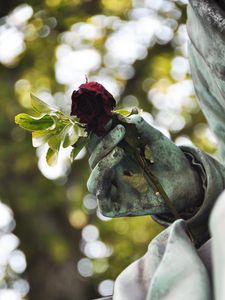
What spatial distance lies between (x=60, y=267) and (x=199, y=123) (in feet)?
8.23

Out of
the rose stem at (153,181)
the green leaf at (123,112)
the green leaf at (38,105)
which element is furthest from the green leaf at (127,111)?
the green leaf at (38,105)

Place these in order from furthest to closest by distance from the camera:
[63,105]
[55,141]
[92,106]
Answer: [63,105] < [55,141] < [92,106]

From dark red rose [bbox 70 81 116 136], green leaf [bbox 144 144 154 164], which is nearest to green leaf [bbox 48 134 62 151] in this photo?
dark red rose [bbox 70 81 116 136]

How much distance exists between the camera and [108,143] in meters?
2.47

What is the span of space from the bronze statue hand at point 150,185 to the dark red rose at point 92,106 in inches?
5.2

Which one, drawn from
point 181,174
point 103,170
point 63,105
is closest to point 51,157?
point 103,170

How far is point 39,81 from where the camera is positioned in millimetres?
10484

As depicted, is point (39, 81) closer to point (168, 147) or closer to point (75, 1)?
point (75, 1)

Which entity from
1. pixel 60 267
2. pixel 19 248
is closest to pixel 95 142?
pixel 60 267

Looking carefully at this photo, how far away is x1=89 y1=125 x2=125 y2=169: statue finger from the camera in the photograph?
2467 mm

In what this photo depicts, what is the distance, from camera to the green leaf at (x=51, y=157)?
2600 mm

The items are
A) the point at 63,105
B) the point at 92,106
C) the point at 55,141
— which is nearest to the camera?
the point at 92,106

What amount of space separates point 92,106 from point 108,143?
11 cm

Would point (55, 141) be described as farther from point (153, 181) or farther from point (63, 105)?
point (63, 105)
